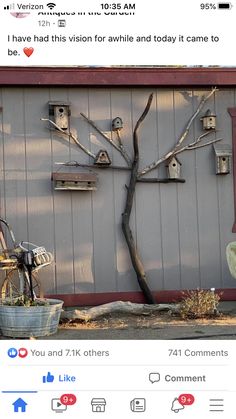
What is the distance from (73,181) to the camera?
17.8ft

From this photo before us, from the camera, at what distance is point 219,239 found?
5754 mm

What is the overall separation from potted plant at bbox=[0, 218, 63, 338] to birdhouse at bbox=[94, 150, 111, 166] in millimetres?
1186

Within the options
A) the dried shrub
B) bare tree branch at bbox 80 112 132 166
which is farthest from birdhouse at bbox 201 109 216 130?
the dried shrub

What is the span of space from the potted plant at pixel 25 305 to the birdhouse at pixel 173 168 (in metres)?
1.58
